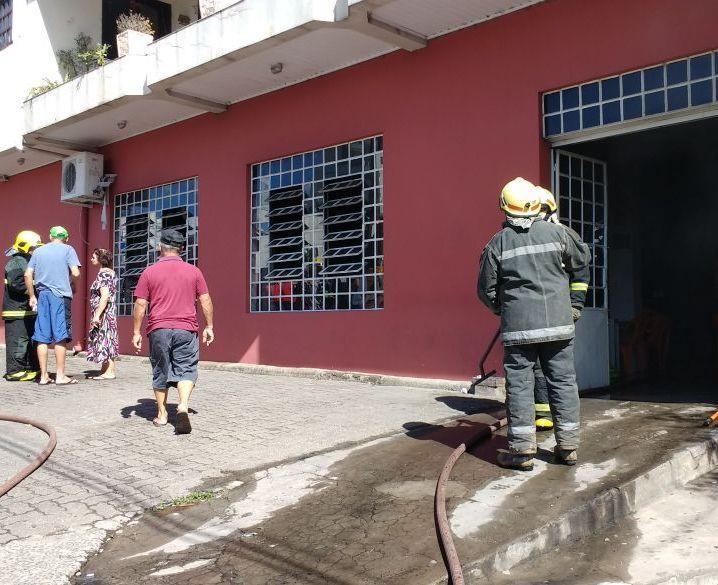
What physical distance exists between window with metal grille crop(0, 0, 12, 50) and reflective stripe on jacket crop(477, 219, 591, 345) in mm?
13693

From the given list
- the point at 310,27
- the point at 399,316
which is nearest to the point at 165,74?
A: the point at 310,27

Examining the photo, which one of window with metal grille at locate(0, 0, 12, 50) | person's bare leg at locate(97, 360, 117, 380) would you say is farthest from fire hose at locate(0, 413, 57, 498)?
window with metal grille at locate(0, 0, 12, 50)

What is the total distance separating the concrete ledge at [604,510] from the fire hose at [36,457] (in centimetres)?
299

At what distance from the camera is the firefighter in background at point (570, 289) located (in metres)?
4.76

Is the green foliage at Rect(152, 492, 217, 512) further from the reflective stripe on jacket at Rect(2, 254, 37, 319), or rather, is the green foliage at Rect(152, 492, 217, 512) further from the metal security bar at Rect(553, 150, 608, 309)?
the reflective stripe on jacket at Rect(2, 254, 37, 319)

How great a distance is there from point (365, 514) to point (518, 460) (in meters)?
1.15

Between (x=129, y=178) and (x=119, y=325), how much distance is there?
8.97 feet

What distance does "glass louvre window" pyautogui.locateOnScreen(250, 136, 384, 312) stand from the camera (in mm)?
8914

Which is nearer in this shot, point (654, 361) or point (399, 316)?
point (399, 316)

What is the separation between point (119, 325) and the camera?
12.7m

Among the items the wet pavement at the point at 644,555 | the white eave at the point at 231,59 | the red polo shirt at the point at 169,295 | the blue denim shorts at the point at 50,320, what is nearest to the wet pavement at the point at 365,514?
the wet pavement at the point at 644,555

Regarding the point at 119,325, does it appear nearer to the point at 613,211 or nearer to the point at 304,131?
the point at 304,131

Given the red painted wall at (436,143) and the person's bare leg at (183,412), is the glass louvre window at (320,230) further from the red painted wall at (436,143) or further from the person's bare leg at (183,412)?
the person's bare leg at (183,412)

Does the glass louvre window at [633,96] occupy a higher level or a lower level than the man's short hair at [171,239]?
higher
